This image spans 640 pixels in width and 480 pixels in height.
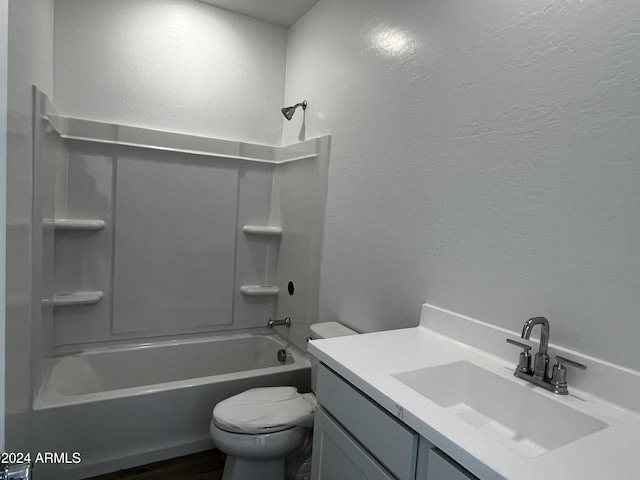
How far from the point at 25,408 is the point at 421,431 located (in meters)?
1.60

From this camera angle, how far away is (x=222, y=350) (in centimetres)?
263

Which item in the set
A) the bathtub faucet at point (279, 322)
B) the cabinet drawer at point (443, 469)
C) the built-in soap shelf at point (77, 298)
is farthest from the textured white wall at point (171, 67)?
the cabinet drawer at point (443, 469)

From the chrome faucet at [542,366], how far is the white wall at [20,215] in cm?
136

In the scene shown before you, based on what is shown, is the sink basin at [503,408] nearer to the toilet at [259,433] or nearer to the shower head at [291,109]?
the toilet at [259,433]

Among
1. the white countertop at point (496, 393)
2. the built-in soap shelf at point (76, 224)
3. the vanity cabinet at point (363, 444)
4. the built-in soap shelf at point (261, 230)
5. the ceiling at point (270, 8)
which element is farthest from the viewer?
the built-in soap shelf at point (261, 230)

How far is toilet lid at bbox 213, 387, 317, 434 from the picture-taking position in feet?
5.16

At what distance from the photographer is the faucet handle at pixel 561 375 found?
3.28 ft

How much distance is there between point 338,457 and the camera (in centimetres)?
114

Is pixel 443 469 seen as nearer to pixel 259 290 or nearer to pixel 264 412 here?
pixel 264 412

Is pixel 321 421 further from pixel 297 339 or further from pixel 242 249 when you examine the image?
pixel 242 249

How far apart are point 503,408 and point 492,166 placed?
2.49 feet

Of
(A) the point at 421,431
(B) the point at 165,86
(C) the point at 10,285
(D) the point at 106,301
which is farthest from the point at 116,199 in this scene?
(A) the point at 421,431

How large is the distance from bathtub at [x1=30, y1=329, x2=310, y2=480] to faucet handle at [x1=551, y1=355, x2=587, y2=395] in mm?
1460

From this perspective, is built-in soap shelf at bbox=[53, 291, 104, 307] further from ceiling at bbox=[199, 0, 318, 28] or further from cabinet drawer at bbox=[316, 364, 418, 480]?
ceiling at bbox=[199, 0, 318, 28]
